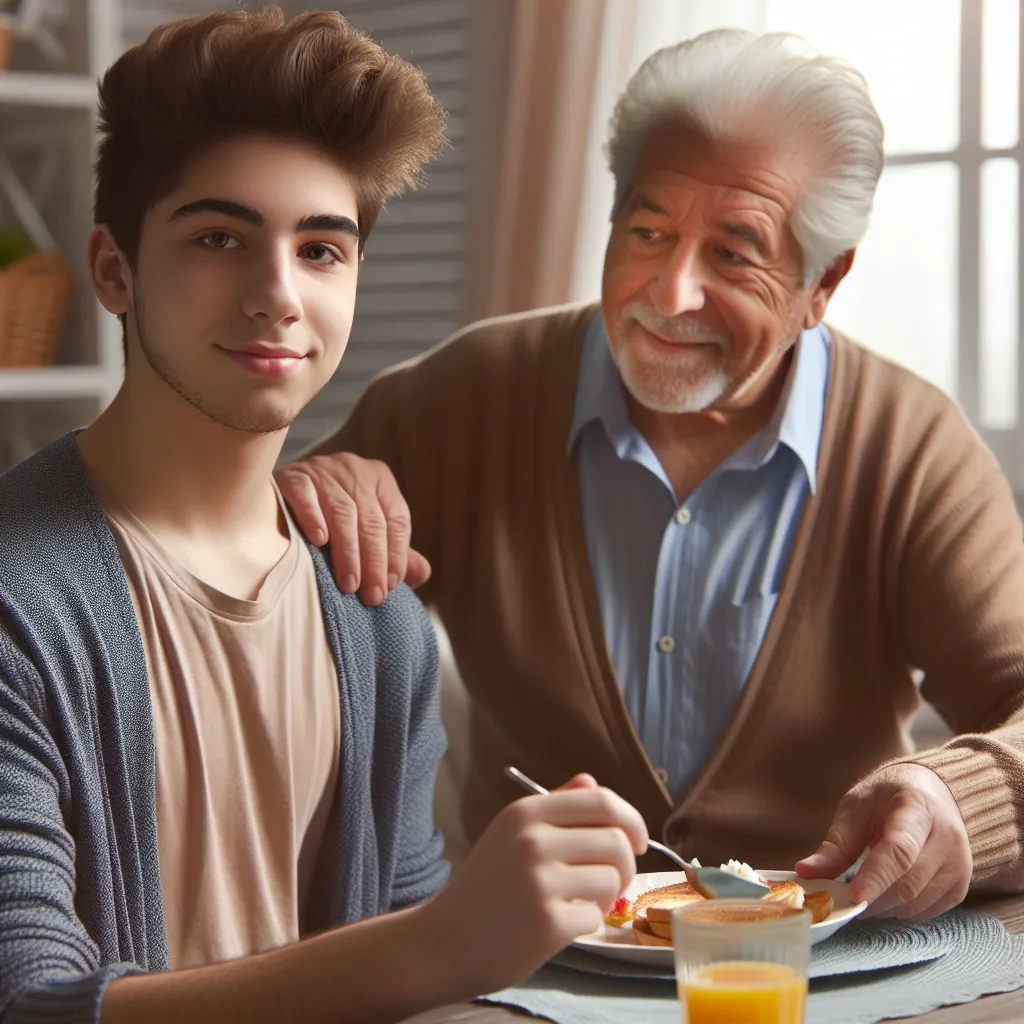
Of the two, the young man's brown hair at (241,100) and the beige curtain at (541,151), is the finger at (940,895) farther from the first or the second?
the beige curtain at (541,151)

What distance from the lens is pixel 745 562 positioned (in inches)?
76.3

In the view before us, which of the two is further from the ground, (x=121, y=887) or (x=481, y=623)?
(x=481, y=623)

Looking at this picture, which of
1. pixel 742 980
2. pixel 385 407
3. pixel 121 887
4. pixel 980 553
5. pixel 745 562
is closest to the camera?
pixel 742 980

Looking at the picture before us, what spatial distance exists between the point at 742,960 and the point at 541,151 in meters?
2.25

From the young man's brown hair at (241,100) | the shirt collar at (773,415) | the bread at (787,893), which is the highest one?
the young man's brown hair at (241,100)

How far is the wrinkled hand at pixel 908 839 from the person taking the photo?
1397mm

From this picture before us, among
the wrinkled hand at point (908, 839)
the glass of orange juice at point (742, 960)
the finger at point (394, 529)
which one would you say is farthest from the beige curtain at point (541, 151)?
the glass of orange juice at point (742, 960)

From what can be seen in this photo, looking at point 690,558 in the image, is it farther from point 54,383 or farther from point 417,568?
point 54,383

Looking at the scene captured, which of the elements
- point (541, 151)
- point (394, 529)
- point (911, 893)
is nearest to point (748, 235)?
point (394, 529)

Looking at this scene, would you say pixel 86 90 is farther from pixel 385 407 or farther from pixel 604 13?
pixel 385 407

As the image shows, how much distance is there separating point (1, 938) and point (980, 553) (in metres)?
1.15

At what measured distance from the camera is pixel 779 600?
1.89 meters

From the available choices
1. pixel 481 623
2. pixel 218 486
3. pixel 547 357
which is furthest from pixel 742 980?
pixel 547 357

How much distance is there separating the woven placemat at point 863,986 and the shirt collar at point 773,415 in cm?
66
